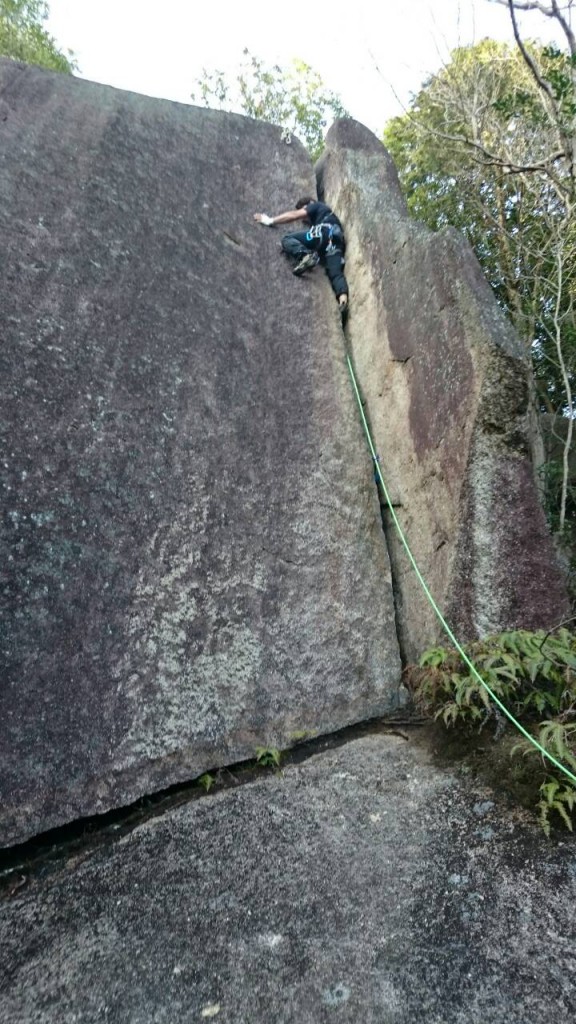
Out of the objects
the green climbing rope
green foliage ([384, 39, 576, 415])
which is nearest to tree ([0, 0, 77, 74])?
green foliage ([384, 39, 576, 415])

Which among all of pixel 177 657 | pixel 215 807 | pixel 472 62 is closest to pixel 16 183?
pixel 177 657

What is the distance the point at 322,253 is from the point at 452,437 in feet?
10.3

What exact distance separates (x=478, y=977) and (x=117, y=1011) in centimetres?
134

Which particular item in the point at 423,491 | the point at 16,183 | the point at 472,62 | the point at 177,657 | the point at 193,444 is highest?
the point at 472,62

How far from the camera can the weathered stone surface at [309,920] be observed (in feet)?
6.91

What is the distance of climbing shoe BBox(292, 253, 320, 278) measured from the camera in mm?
6098

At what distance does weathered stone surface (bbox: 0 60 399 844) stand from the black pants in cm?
17

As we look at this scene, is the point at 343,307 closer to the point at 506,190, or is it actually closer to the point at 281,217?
the point at 281,217

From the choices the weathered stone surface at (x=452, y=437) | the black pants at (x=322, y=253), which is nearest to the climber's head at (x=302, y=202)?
Answer: the black pants at (x=322, y=253)

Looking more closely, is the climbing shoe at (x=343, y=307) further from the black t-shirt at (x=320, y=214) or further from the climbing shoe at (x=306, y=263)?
the black t-shirt at (x=320, y=214)

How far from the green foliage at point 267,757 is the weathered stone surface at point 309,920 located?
0.36 meters

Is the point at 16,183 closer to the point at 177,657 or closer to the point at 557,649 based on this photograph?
the point at 177,657

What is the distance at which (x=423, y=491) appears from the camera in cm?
459

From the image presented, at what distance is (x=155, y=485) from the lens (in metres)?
4.05
